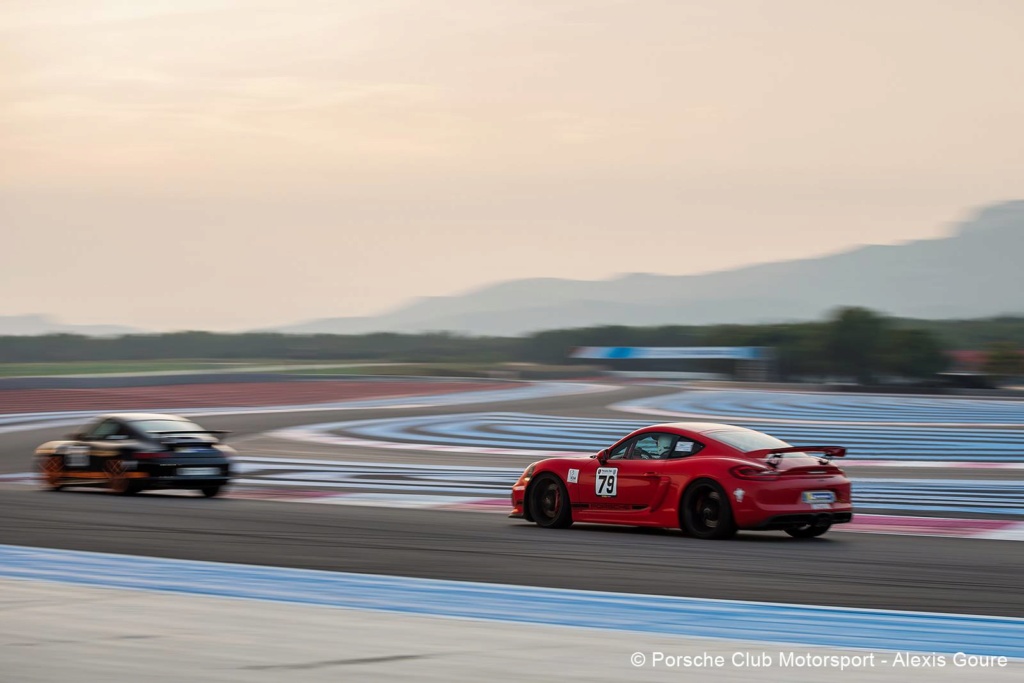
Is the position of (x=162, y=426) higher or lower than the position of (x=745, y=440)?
lower

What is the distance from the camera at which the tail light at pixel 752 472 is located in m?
12.2

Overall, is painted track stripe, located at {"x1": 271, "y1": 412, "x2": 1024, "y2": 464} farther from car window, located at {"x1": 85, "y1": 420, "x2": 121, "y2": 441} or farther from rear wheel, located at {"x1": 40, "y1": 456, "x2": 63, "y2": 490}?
rear wheel, located at {"x1": 40, "y1": 456, "x2": 63, "y2": 490}

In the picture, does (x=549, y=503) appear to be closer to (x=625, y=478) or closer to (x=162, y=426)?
(x=625, y=478)

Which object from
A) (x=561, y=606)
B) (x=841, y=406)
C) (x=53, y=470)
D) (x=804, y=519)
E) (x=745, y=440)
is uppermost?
(x=745, y=440)

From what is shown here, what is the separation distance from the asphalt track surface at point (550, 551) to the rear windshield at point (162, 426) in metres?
2.47

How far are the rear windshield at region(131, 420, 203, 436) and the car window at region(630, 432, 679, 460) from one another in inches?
311

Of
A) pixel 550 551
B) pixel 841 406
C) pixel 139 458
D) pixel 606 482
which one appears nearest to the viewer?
pixel 550 551

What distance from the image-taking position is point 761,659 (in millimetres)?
6426

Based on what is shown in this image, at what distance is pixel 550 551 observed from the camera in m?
11.5

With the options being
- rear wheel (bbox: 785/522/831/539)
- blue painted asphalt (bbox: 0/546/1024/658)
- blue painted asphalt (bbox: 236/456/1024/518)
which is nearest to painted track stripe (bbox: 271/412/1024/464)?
blue painted asphalt (bbox: 236/456/1024/518)

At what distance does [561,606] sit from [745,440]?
502cm

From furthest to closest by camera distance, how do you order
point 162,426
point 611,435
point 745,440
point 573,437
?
point 611,435
point 573,437
point 162,426
point 745,440

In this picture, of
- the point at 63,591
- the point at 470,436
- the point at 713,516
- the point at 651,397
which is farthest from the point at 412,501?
the point at 651,397

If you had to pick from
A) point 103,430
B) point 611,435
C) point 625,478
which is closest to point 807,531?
point 625,478
